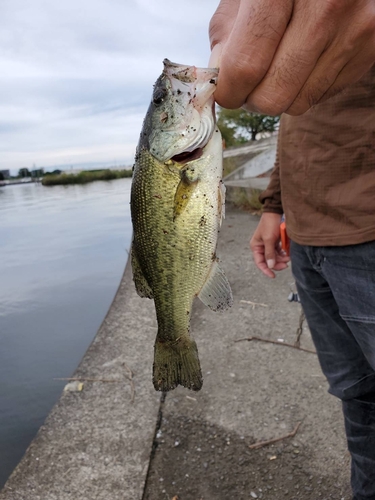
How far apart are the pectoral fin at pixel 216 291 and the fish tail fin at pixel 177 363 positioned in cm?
19

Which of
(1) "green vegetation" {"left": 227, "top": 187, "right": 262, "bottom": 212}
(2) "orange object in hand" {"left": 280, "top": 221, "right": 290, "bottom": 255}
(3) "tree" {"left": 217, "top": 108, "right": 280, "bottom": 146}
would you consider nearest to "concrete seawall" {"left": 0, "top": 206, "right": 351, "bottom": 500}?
(2) "orange object in hand" {"left": 280, "top": 221, "right": 290, "bottom": 255}

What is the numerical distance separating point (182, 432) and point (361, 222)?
173cm

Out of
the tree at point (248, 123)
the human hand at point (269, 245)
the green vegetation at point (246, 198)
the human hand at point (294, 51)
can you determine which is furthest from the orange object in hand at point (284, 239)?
the tree at point (248, 123)

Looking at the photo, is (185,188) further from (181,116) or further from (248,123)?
(248,123)

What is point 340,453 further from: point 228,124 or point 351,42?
point 228,124

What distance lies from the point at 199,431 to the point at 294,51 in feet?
7.53

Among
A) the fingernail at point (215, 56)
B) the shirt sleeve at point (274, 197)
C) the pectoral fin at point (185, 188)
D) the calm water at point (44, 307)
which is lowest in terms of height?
the calm water at point (44, 307)

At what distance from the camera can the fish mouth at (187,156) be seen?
1.54m

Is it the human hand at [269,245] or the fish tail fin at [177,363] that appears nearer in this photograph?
the fish tail fin at [177,363]

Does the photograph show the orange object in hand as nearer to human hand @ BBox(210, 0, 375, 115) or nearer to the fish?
the fish

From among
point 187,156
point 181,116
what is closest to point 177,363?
point 187,156

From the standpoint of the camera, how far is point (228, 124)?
37.9 meters

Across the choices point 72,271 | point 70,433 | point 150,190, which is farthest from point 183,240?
point 72,271

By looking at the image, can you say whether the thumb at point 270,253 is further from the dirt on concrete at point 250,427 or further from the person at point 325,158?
the dirt on concrete at point 250,427
